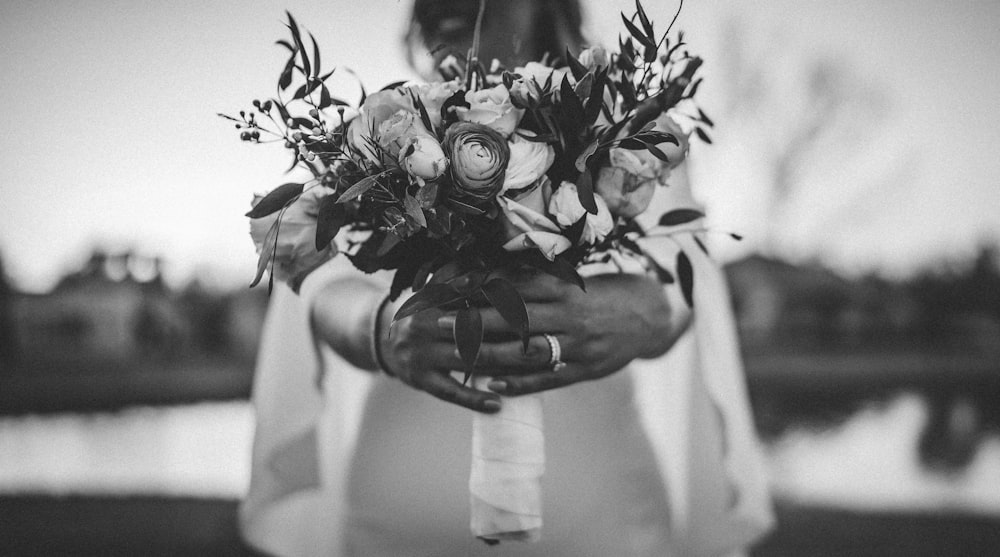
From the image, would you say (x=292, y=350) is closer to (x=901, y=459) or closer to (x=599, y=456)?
(x=599, y=456)

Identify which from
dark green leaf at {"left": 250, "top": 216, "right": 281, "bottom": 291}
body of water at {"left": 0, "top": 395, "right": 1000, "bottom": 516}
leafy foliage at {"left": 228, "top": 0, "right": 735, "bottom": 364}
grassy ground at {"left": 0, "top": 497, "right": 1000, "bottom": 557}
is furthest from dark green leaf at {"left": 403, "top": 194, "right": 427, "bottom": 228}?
body of water at {"left": 0, "top": 395, "right": 1000, "bottom": 516}

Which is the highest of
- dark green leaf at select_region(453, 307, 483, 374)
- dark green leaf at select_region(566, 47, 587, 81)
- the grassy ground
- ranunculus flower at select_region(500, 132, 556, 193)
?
dark green leaf at select_region(566, 47, 587, 81)

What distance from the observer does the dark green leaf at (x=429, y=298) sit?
92cm

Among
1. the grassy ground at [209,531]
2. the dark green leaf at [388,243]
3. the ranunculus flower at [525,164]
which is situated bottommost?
the grassy ground at [209,531]

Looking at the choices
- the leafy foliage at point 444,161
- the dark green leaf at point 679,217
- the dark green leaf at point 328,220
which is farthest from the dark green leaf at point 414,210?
the dark green leaf at point 679,217

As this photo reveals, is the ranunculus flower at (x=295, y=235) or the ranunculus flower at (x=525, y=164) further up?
the ranunculus flower at (x=525, y=164)

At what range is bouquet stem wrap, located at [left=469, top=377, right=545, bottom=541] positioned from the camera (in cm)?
109

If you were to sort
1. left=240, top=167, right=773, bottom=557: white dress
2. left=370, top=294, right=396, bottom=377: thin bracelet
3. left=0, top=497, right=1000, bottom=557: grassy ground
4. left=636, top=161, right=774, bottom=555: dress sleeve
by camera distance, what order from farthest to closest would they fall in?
left=0, top=497, right=1000, bottom=557: grassy ground
left=636, top=161, right=774, bottom=555: dress sleeve
left=240, top=167, right=773, bottom=557: white dress
left=370, top=294, right=396, bottom=377: thin bracelet

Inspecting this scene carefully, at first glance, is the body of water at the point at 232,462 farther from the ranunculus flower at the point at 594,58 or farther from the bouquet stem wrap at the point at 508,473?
the ranunculus flower at the point at 594,58

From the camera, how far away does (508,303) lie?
0.90 m

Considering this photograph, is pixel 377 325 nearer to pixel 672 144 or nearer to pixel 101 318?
pixel 672 144

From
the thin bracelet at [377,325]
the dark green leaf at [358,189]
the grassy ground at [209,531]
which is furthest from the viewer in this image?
the grassy ground at [209,531]

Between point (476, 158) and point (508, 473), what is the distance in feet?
1.77

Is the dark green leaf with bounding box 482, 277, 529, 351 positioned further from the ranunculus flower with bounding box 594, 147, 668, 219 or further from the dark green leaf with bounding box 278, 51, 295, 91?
the dark green leaf with bounding box 278, 51, 295, 91
